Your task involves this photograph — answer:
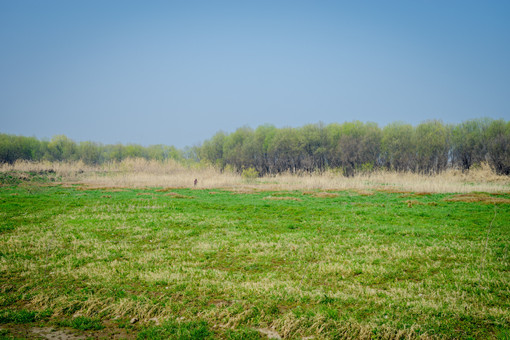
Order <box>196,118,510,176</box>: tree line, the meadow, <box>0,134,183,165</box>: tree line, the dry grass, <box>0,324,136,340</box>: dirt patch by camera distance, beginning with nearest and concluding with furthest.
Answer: <box>0,324,136,340</box>: dirt patch → the meadow → the dry grass → <box>196,118,510,176</box>: tree line → <box>0,134,183,165</box>: tree line

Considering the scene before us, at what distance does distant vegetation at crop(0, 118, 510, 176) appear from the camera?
5306 cm

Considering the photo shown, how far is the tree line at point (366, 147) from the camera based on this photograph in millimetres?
52688

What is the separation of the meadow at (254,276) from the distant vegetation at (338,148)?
29.9 m

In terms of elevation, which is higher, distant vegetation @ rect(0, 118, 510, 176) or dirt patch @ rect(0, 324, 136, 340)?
distant vegetation @ rect(0, 118, 510, 176)

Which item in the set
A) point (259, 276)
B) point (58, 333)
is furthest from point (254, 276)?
point (58, 333)

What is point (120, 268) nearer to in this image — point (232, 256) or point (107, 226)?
point (232, 256)

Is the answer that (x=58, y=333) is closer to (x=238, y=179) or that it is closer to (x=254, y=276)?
(x=254, y=276)

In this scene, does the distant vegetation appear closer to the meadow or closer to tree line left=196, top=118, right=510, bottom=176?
tree line left=196, top=118, right=510, bottom=176

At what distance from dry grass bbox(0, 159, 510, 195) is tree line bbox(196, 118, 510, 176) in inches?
239

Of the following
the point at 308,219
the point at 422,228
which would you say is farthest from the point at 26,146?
the point at 422,228

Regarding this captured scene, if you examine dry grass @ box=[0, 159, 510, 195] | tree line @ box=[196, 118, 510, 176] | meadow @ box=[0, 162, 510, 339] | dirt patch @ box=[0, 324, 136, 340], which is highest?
tree line @ box=[196, 118, 510, 176]

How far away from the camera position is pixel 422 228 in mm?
12898

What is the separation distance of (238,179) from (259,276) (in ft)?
108

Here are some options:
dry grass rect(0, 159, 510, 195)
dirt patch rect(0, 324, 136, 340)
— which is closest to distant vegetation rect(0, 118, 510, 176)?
dry grass rect(0, 159, 510, 195)
